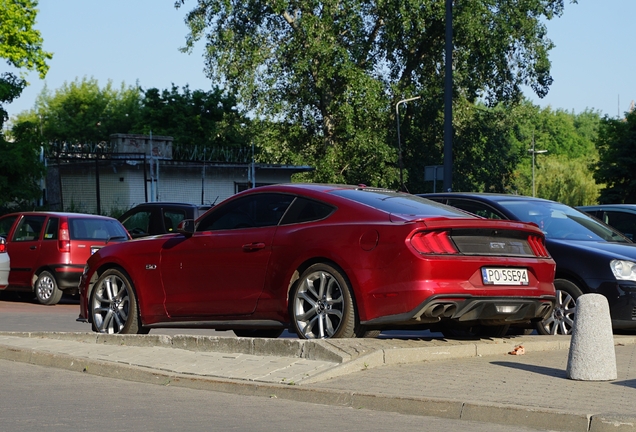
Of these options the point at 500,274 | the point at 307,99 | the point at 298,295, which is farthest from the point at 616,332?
the point at 307,99

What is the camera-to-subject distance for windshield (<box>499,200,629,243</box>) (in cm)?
1222

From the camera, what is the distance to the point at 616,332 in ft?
41.6

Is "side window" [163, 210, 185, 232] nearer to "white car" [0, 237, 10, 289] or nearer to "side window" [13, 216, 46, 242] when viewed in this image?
"side window" [13, 216, 46, 242]

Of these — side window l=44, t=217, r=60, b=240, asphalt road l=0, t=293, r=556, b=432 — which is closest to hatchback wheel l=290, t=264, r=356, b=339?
asphalt road l=0, t=293, r=556, b=432

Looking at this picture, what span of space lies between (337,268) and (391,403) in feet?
6.92

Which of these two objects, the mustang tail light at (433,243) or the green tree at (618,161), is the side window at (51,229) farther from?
the green tree at (618,161)

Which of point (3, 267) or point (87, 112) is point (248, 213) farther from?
point (87, 112)

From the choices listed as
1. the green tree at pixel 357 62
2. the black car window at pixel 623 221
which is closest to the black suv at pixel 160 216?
the black car window at pixel 623 221

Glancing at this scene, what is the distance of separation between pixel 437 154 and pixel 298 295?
39011 mm

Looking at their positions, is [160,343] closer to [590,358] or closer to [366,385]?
[366,385]

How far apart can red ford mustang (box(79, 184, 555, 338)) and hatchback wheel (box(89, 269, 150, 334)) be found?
0.09 ft

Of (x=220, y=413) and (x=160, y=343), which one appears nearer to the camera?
(x=220, y=413)

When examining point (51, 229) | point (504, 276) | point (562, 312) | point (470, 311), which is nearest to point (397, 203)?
point (504, 276)

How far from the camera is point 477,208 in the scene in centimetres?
1240
